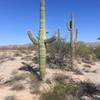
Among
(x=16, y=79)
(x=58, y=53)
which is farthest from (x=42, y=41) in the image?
(x=58, y=53)

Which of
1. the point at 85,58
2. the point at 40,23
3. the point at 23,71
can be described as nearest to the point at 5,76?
the point at 23,71

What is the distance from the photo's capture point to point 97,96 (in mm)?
8812

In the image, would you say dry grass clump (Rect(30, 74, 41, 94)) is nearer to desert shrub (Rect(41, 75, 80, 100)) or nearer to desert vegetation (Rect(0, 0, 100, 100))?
desert vegetation (Rect(0, 0, 100, 100))

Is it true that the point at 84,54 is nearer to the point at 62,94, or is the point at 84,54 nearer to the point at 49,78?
the point at 49,78

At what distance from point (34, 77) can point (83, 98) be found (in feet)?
15.3

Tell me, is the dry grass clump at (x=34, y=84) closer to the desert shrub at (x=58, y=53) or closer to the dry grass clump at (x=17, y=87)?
the dry grass clump at (x=17, y=87)

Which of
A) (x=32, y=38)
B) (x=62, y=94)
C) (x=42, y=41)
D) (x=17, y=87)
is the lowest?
(x=17, y=87)

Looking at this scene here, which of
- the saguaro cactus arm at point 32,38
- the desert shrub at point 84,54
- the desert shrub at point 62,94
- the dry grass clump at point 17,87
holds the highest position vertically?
the saguaro cactus arm at point 32,38

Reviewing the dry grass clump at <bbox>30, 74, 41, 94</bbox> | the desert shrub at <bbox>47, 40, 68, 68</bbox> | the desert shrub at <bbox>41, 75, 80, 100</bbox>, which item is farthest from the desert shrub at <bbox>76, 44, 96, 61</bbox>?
the desert shrub at <bbox>41, 75, 80, 100</bbox>

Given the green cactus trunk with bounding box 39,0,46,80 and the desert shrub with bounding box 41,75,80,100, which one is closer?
the desert shrub with bounding box 41,75,80,100

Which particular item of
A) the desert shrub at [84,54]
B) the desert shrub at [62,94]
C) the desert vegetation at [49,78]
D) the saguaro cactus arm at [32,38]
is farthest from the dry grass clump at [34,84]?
the desert shrub at [84,54]

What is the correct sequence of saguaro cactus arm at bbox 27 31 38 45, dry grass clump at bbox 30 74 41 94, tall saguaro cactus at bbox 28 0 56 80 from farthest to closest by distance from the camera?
saguaro cactus arm at bbox 27 31 38 45 < tall saguaro cactus at bbox 28 0 56 80 < dry grass clump at bbox 30 74 41 94

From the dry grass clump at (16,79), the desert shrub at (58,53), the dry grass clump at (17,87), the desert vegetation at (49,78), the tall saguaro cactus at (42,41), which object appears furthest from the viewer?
the desert shrub at (58,53)

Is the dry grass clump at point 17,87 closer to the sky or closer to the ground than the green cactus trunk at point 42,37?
closer to the ground
